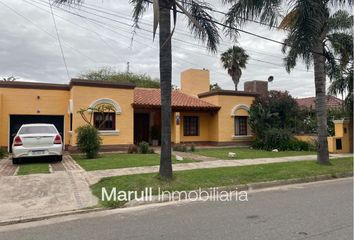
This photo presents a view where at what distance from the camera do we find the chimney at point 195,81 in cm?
2773

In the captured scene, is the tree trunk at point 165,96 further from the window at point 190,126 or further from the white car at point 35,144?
the window at point 190,126

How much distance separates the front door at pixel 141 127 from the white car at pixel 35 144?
959 cm

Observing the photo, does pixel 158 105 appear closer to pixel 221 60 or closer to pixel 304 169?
pixel 304 169

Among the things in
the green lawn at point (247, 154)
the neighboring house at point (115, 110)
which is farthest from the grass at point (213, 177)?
the neighboring house at point (115, 110)

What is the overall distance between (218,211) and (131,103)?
1378 centimetres

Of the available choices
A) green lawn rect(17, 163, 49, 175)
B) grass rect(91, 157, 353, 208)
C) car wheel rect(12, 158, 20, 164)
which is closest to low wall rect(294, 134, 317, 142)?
→ grass rect(91, 157, 353, 208)

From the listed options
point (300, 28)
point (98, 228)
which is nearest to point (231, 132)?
point (300, 28)

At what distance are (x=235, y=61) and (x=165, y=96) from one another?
2531 cm

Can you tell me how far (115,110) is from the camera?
1944 cm

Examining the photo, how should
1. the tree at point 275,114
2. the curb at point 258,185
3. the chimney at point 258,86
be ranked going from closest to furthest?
the curb at point 258,185
the tree at point 275,114
the chimney at point 258,86

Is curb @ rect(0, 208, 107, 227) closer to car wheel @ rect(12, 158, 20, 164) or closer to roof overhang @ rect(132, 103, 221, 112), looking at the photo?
car wheel @ rect(12, 158, 20, 164)

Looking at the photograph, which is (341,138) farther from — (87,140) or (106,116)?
(87,140)

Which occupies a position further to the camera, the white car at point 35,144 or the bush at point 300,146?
the bush at point 300,146

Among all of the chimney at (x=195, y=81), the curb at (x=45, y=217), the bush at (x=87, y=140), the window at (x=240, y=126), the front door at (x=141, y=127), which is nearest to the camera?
the curb at (x=45, y=217)
